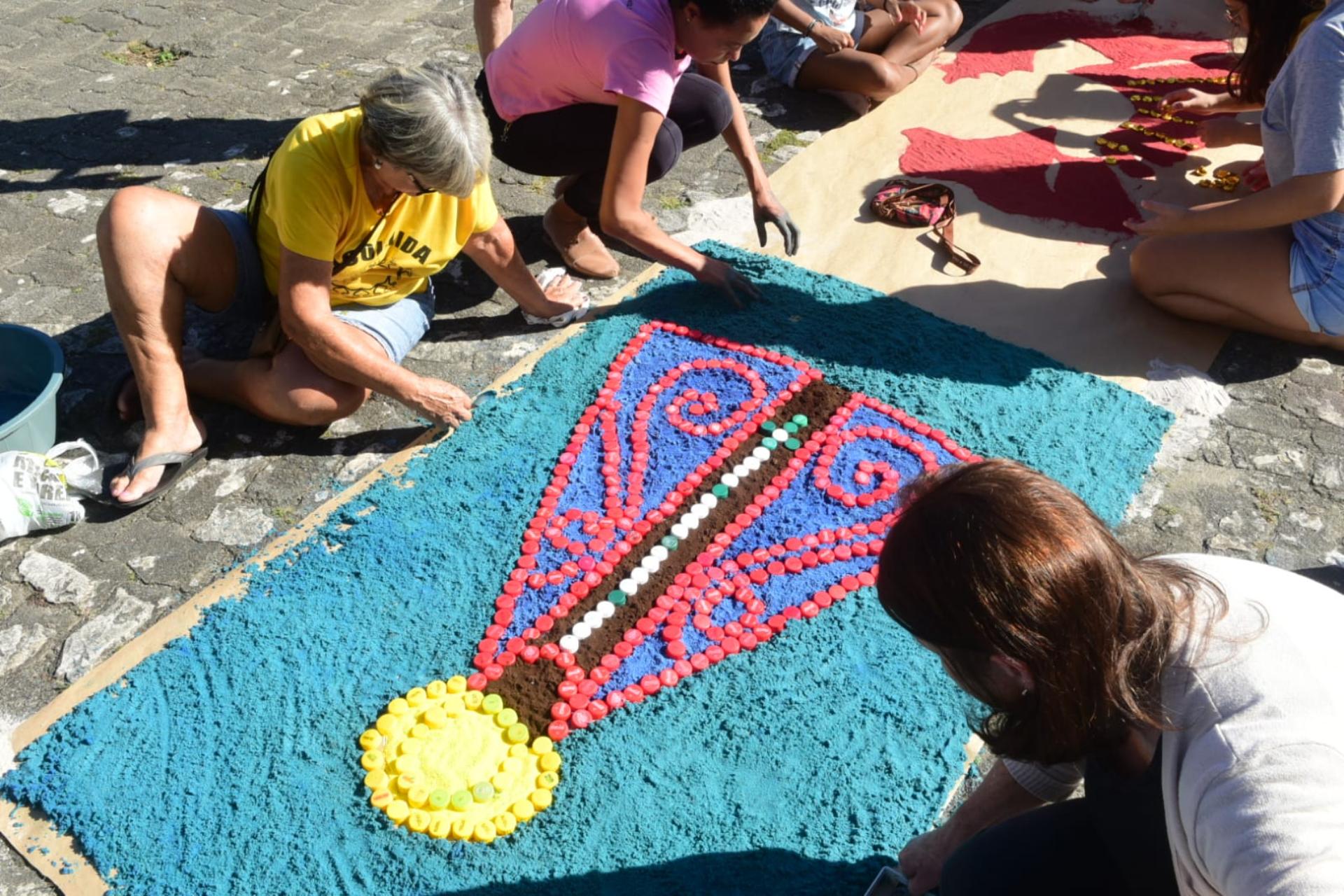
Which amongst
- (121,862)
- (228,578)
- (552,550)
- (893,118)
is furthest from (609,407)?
(893,118)

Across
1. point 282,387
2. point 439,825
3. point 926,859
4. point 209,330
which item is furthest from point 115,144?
point 926,859

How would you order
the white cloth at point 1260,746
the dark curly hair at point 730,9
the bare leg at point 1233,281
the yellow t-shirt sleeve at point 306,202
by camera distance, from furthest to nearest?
the bare leg at point 1233,281 < the dark curly hair at point 730,9 < the yellow t-shirt sleeve at point 306,202 < the white cloth at point 1260,746

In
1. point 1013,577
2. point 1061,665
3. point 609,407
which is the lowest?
point 609,407

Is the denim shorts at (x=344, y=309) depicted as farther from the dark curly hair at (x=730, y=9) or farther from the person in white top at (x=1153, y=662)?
the person in white top at (x=1153, y=662)

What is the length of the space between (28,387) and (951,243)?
303 centimetres

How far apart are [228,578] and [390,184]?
3.50ft

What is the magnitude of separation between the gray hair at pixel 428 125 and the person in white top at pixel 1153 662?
148 centimetres

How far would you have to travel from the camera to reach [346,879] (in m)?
2.06

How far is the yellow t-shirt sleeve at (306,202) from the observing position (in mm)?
2646

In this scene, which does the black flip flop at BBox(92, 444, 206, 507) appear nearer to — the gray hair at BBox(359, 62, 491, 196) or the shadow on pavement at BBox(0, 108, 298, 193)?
the gray hair at BBox(359, 62, 491, 196)

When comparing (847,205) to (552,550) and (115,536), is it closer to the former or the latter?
(552,550)

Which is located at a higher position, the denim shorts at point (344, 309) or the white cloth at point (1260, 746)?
the white cloth at point (1260, 746)

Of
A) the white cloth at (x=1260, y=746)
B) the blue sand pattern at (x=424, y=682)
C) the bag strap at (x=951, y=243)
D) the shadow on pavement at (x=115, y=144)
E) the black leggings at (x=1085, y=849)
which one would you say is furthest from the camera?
the shadow on pavement at (x=115, y=144)

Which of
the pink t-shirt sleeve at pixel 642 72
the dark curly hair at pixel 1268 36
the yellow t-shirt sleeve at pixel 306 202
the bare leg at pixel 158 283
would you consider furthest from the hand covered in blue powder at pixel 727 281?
the dark curly hair at pixel 1268 36
